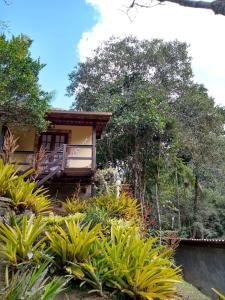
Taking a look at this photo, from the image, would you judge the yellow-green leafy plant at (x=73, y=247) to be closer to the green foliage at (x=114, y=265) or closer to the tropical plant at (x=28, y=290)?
the green foliage at (x=114, y=265)

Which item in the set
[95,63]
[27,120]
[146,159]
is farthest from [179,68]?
[27,120]

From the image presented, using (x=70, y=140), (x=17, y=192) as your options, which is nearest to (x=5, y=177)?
(x=17, y=192)

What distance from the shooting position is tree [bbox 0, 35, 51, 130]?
10.3 m

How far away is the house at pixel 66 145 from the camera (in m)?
13.2

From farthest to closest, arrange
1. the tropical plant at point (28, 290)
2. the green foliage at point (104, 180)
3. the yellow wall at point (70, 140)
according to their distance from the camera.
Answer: the yellow wall at point (70, 140) → the green foliage at point (104, 180) → the tropical plant at point (28, 290)

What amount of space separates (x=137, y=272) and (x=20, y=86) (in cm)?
761

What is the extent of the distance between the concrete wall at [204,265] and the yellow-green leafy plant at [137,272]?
7.31 m

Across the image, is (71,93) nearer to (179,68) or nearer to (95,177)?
(179,68)

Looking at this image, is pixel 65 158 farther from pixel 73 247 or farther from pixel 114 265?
pixel 114 265

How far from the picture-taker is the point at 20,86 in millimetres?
10680

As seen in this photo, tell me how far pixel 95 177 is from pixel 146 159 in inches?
185

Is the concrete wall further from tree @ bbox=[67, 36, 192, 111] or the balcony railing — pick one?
tree @ bbox=[67, 36, 192, 111]

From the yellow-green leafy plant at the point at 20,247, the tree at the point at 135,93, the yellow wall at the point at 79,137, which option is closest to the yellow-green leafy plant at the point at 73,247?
the yellow-green leafy plant at the point at 20,247

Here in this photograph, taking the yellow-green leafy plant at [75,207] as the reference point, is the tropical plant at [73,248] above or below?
below
